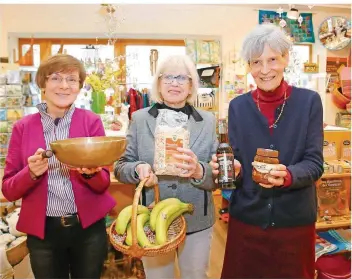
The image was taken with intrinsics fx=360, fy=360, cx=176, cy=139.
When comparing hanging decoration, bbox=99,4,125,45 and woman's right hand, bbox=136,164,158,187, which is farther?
hanging decoration, bbox=99,4,125,45

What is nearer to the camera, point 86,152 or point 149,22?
point 86,152

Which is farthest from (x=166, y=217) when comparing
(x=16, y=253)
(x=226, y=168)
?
(x=16, y=253)

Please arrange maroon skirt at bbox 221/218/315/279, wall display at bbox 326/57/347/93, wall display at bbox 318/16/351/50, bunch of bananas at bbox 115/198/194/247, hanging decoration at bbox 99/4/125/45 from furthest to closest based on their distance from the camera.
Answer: wall display at bbox 326/57/347/93, wall display at bbox 318/16/351/50, hanging decoration at bbox 99/4/125/45, maroon skirt at bbox 221/218/315/279, bunch of bananas at bbox 115/198/194/247

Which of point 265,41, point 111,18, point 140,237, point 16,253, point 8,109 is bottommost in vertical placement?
point 16,253

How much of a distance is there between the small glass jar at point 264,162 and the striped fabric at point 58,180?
Answer: 0.65m

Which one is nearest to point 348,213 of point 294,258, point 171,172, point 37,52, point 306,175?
point 294,258

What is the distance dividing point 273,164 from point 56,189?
744 mm

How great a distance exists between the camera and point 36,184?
1.25 m

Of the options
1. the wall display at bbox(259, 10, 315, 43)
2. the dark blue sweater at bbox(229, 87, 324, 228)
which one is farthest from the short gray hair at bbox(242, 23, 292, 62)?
the wall display at bbox(259, 10, 315, 43)

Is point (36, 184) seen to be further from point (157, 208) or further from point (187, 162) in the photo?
point (187, 162)

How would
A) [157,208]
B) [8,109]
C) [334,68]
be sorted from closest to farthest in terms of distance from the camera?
[157,208], [8,109], [334,68]

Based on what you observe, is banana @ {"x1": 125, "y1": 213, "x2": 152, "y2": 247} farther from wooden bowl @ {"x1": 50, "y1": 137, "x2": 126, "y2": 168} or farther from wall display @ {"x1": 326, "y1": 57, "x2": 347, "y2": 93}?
wall display @ {"x1": 326, "y1": 57, "x2": 347, "y2": 93}

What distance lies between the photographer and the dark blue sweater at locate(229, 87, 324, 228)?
1211mm

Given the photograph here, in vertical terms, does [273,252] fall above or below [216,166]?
below
